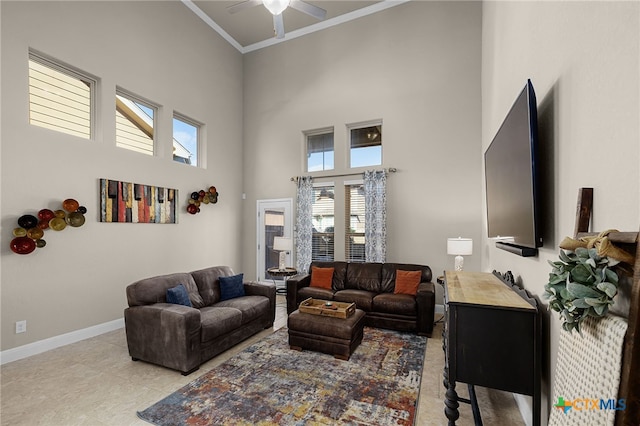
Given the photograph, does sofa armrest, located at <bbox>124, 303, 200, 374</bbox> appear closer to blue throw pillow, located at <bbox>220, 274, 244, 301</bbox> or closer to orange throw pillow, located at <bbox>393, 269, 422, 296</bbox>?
blue throw pillow, located at <bbox>220, 274, 244, 301</bbox>

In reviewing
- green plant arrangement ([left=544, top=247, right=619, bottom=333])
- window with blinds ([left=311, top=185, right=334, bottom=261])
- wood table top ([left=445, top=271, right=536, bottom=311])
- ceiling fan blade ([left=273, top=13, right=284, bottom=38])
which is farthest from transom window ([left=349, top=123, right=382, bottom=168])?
green plant arrangement ([left=544, top=247, right=619, bottom=333])

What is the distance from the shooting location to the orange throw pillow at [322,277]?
16.0ft

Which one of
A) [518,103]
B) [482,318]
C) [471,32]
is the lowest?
[482,318]

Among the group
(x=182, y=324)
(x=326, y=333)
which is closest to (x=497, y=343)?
(x=326, y=333)

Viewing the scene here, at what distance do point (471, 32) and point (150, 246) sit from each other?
662 centimetres

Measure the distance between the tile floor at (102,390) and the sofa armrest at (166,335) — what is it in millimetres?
126

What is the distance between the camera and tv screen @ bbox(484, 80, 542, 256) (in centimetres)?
168

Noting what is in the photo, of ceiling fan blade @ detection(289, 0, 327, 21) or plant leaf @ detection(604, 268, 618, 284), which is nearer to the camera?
plant leaf @ detection(604, 268, 618, 284)

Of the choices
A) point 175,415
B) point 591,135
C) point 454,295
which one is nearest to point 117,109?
point 175,415

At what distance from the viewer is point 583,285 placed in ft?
2.87

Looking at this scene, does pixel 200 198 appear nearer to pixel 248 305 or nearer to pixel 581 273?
pixel 248 305

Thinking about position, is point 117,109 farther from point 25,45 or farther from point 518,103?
point 518,103

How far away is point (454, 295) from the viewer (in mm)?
1888

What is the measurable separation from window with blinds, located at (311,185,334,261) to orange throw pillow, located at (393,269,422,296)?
72.6 inches
